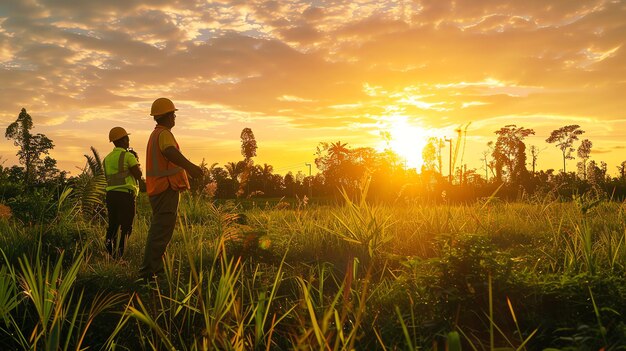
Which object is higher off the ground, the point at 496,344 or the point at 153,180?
the point at 153,180

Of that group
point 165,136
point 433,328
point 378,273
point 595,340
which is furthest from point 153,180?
point 595,340

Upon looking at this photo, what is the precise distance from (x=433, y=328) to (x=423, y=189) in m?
6.05

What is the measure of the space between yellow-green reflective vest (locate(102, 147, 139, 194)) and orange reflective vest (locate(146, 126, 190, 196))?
1.82m

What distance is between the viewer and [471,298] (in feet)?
13.7

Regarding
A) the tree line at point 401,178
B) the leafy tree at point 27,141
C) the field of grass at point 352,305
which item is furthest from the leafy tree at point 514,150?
the leafy tree at point 27,141

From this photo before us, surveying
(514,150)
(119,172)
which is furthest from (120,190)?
(514,150)

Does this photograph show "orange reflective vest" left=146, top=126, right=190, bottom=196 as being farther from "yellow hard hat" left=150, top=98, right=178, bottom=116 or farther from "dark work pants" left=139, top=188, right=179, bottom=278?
"yellow hard hat" left=150, top=98, right=178, bottom=116

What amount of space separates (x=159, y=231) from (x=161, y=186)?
0.53m

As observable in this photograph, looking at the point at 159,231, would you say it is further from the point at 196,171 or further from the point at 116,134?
the point at 116,134

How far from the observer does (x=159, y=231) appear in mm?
6258

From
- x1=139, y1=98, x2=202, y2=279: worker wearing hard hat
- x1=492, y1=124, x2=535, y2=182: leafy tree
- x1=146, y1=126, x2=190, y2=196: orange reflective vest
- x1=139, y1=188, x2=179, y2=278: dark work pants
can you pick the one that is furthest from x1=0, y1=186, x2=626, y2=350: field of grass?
x1=492, y1=124, x2=535, y2=182: leafy tree

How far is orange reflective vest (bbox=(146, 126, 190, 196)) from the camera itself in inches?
248

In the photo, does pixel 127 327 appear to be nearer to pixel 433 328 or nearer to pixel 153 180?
pixel 153 180

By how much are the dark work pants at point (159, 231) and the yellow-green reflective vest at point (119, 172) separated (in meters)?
1.84
